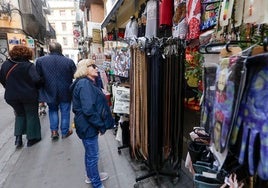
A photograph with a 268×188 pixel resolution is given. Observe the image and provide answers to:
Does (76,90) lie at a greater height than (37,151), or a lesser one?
greater

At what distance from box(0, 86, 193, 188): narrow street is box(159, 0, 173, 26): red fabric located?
→ 2.11 meters

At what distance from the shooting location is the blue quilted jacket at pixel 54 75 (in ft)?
13.1

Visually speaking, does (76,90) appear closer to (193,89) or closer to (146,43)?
(146,43)

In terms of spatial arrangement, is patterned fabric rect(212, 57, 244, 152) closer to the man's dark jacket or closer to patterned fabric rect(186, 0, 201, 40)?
patterned fabric rect(186, 0, 201, 40)

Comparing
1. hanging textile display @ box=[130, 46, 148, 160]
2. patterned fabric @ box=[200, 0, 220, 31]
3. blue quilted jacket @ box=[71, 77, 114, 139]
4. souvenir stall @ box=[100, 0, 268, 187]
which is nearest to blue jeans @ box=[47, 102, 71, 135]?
souvenir stall @ box=[100, 0, 268, 187]

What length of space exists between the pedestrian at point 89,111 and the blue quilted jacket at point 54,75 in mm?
1759

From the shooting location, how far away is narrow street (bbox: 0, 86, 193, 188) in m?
2.84

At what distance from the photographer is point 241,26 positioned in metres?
1.34

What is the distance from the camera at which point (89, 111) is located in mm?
2281

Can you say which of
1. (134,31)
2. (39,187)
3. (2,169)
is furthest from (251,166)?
(134,31)

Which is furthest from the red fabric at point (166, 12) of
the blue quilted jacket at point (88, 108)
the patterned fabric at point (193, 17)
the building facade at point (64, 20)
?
the building facade at point (64, 20)

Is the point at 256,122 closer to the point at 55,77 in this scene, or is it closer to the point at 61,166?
the point at 61,166

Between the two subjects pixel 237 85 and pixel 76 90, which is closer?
pixel 237 85

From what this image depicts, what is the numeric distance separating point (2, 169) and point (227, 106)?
3.59 metres
